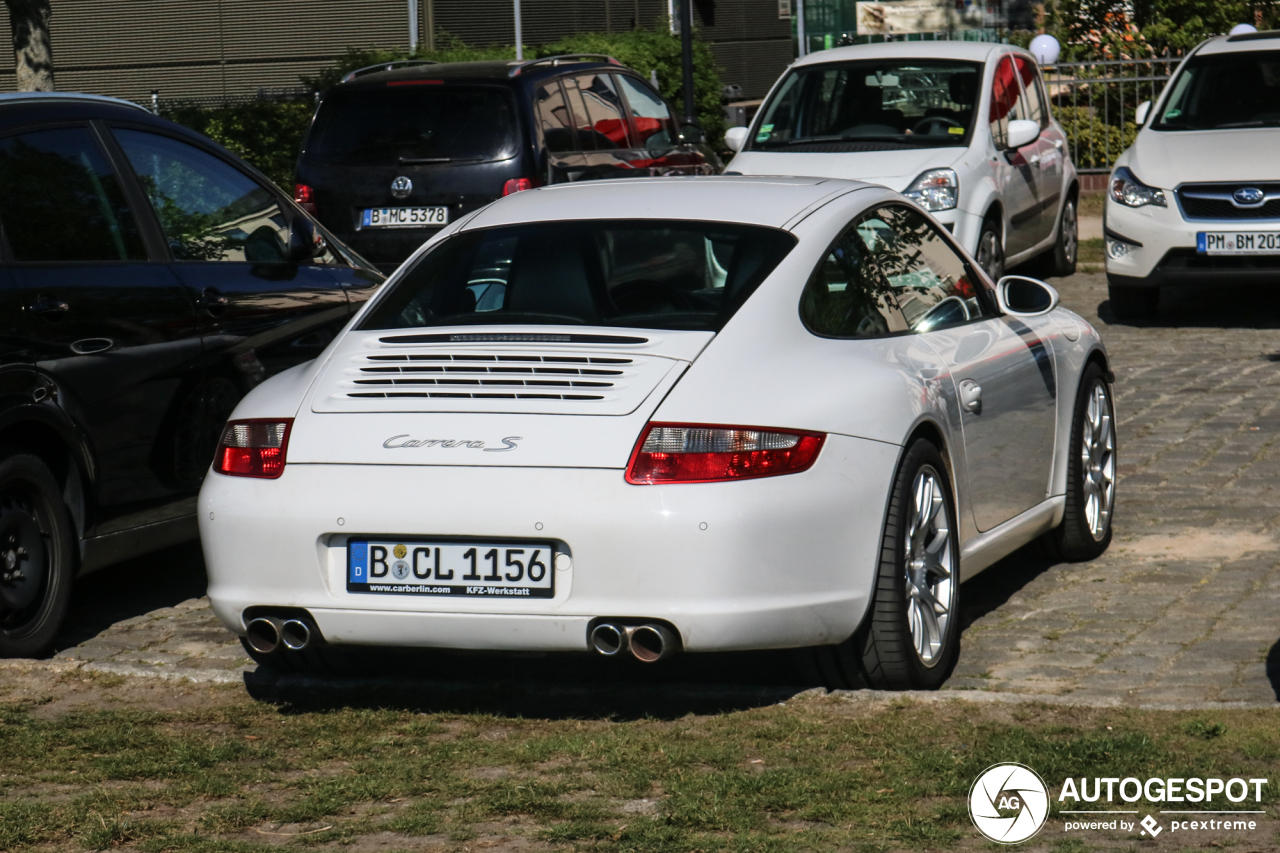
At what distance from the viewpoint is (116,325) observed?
640 cm

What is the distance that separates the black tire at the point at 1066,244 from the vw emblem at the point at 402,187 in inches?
245

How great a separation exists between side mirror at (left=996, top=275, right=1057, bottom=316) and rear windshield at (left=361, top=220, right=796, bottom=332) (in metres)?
1.31

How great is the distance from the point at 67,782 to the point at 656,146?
399 inches

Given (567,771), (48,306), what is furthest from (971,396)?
(48,306)

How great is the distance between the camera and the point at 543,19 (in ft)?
98.1

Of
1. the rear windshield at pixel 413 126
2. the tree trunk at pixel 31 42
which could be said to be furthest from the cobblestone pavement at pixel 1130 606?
the tree trunk at pixel 31 42

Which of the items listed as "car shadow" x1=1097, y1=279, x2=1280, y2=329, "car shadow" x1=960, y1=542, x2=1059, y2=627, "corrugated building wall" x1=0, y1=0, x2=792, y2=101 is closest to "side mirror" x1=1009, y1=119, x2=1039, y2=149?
"car shadow" x1=1097, y1=279, x2=1280, y2=329

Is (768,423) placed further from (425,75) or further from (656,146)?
(656,146)

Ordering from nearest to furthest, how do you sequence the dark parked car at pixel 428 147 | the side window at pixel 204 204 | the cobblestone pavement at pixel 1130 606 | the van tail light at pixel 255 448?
the van tail light at pixel 255 448
the cobblestone pavement at pixel 1130 606
the side window at pixel 204 204
the dark parked car at pixel 428 147

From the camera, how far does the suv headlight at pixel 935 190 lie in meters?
13.0

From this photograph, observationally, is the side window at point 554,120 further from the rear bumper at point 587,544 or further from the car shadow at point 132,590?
the rear bumper at point 587,544

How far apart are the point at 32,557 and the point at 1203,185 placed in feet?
30.2

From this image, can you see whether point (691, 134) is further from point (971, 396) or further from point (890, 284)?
point (971, 396)

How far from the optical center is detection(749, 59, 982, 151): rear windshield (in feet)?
44.9
